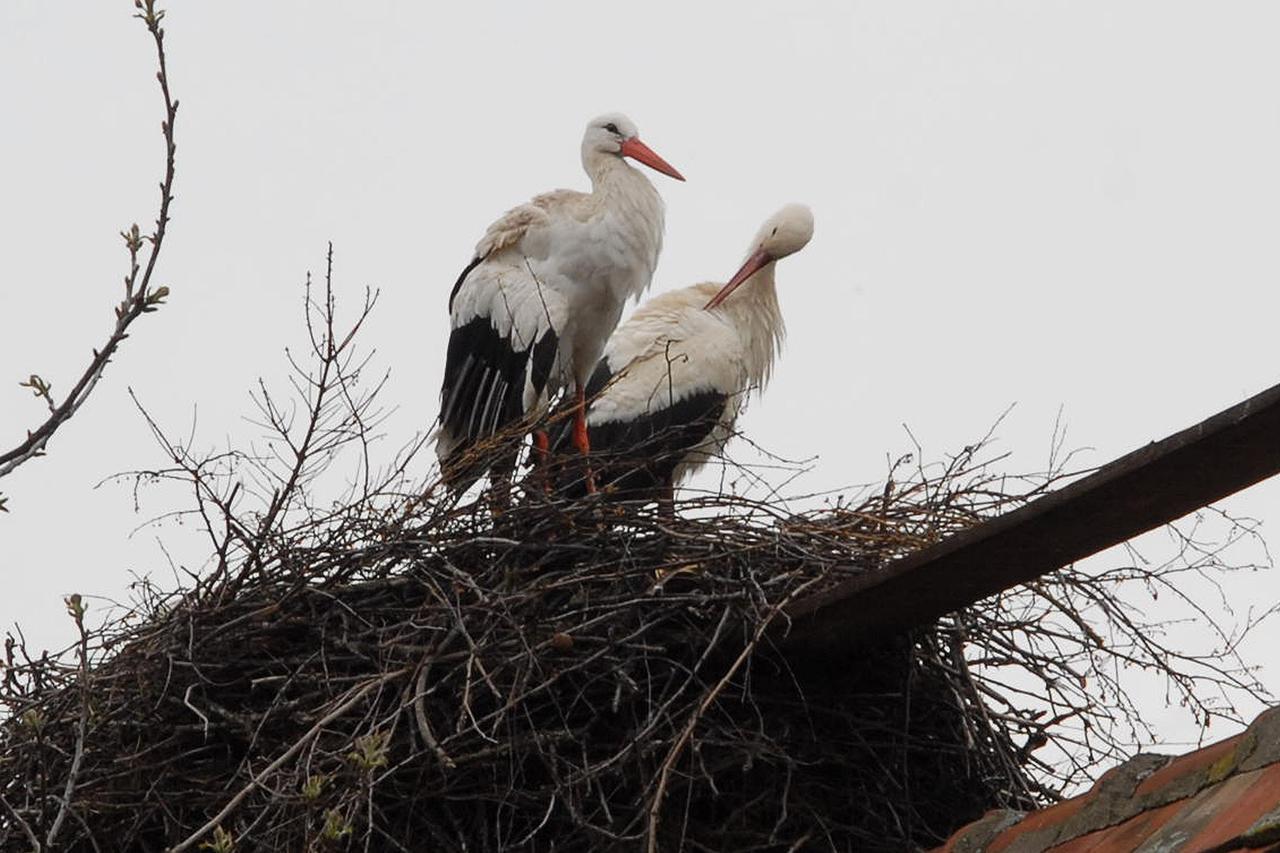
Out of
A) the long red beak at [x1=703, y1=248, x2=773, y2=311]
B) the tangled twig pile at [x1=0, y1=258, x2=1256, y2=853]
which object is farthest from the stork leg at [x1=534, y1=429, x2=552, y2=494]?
the long red beak at [x1=703, y1=248, x2=773, y2=311]

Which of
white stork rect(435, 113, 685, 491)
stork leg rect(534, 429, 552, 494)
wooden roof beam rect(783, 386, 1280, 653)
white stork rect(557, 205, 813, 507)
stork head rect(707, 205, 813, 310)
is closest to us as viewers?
wooden roof beam rect(783, 386, 1280, 653)

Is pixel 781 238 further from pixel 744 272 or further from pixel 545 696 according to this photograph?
pixel 545 696

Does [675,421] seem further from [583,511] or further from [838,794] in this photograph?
[838,794]

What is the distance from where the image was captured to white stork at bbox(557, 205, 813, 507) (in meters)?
6.56

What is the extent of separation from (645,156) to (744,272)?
0.54 metres

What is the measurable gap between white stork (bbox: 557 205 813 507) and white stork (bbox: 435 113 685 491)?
154mm

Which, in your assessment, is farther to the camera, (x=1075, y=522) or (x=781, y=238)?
(x=781, y=238)

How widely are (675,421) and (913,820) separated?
280cm

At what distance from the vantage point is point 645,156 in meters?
6.87

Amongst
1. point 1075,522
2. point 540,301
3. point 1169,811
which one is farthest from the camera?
point 540,301

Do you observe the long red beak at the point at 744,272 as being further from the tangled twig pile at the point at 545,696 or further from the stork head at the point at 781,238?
the tangled twig pile at the point at 545,696

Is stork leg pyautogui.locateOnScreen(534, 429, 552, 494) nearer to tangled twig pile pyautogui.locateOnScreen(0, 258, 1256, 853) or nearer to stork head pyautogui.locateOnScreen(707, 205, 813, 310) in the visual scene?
tangled twig pile pyautogui.locateOnScreen(0, 258, 1256, 853)

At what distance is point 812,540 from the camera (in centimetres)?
432

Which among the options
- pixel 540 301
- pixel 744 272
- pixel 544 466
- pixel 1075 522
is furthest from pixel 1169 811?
pixel 744 272
